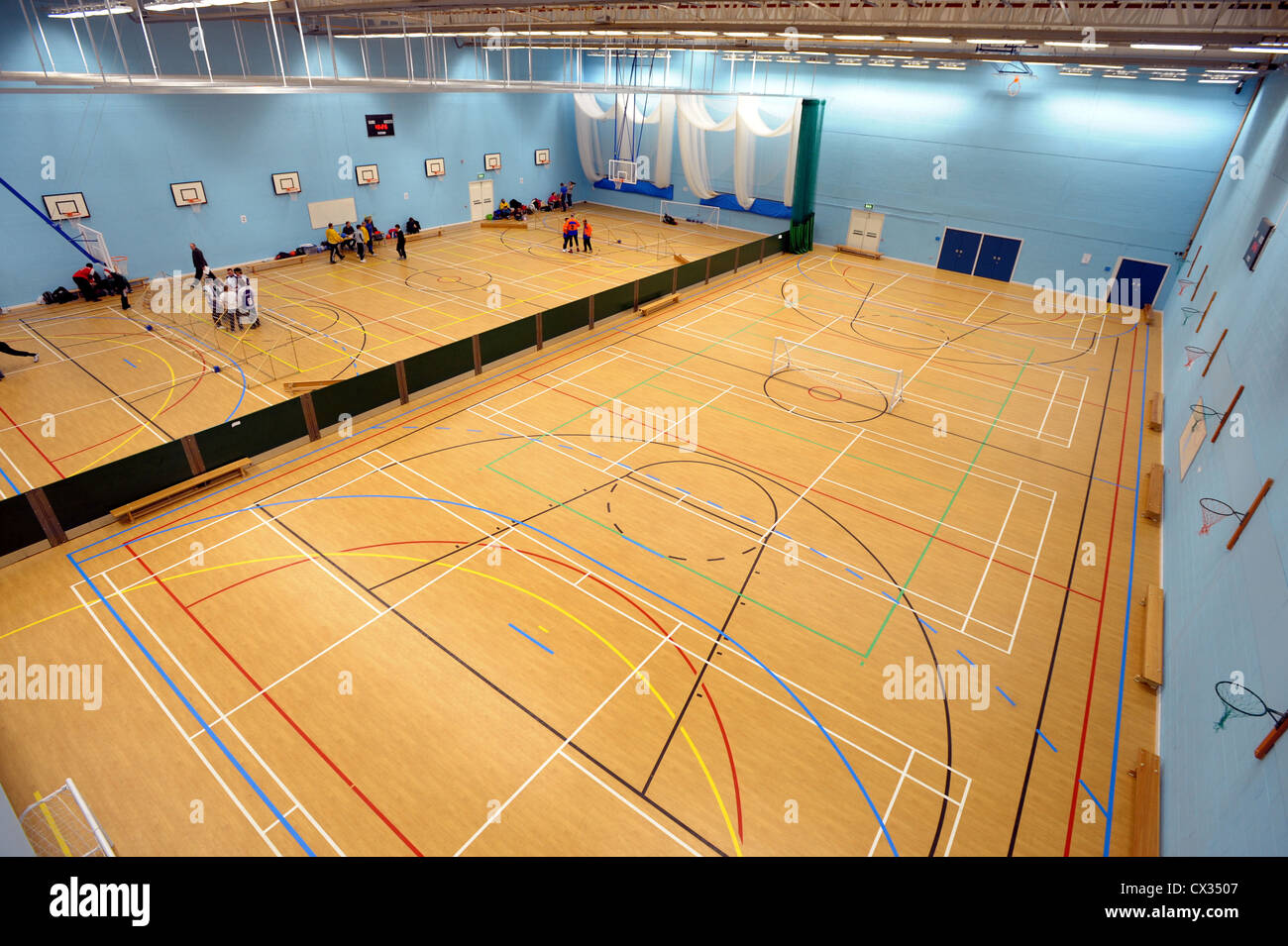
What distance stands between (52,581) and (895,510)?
1506cm

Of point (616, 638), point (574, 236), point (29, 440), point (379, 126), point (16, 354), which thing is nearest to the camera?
point (616, 638)

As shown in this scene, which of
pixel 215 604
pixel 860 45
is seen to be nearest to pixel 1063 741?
pixel 215 604

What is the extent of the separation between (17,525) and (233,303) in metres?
10.9

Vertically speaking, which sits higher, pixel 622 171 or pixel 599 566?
pixel 622 171

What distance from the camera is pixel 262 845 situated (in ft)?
23.6

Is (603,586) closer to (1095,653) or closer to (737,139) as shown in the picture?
(1095,653)

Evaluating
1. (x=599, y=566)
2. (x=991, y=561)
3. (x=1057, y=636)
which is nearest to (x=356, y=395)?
(x=599, y=566)

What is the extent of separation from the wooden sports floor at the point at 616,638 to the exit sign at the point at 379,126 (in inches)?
724

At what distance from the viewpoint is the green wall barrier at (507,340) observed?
17.8 m

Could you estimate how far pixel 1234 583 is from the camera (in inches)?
318

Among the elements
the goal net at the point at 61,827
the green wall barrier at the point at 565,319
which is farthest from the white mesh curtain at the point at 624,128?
the goal net at the point at 61,827

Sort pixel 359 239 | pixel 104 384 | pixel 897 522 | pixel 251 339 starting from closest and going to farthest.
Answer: pixel 897 522, pixel 104 384, pixel 251 339, pixel 359 239

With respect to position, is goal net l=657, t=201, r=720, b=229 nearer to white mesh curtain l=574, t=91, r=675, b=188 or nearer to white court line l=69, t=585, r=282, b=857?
white mesh curtain l=574, t=91, r=675, b=188

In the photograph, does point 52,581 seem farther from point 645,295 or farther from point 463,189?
point 463,189
